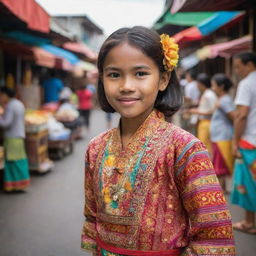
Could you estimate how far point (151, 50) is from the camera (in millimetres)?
1490

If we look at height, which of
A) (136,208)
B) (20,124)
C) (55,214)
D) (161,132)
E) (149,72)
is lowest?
(55,214)

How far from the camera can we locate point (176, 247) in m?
1.44

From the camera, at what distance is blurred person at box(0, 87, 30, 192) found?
19.1ft

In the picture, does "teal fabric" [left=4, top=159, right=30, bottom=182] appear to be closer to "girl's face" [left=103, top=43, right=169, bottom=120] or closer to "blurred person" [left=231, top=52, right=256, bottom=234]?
"blurred person" [left=231, top=52, right=256, bottom=234]

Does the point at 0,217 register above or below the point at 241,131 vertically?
below

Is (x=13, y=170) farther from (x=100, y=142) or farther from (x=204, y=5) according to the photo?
(x=100, y=142)

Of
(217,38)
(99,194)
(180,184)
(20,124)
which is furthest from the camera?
(217,38)

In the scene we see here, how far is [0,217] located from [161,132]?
4.06m

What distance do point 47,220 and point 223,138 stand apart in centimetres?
269

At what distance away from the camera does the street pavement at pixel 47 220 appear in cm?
397

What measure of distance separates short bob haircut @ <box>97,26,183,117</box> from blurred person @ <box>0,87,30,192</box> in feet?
14.6

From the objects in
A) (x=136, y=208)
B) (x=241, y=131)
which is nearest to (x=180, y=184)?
(x=136, y=208)

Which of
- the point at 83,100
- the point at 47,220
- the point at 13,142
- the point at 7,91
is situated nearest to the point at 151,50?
the point at 47,220

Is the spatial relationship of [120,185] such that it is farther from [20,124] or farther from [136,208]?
[20,124]
